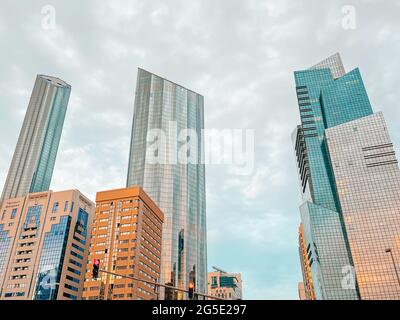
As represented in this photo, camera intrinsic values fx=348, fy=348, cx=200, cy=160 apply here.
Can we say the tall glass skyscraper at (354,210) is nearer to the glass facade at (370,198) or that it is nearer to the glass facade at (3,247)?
the glass facade at (370,198)

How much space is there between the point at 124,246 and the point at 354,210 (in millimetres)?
100383

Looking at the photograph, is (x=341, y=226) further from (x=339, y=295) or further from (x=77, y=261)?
(x=77, y=261)

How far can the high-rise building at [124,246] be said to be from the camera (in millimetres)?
135750

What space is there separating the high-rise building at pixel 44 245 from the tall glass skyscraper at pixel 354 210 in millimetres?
110890

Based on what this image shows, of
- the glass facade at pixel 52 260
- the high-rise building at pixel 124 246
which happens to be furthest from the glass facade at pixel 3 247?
the high-rise building at pixel 124 246

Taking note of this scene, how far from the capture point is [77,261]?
164125 millimetres

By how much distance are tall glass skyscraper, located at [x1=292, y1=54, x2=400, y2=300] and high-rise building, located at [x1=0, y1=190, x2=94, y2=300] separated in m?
111

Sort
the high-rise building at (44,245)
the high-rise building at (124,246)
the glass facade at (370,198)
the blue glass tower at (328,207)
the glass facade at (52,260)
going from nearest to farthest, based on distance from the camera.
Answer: the high-rise building at (124,246) < the glass facade at (370,198) < the glass facade at (52,260) < the blue glass tower at (328,207) < the high-rise building at (44,245)

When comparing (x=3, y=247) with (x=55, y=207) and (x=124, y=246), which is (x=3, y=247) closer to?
(x=55, y=207)

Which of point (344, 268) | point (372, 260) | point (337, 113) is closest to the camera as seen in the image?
point (372, 260)

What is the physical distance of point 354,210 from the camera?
15288 cm

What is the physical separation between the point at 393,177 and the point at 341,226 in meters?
31.8

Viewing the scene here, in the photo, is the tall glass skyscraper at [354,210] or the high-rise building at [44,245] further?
the high-rise building at [44,245]
